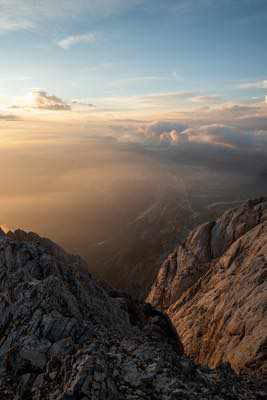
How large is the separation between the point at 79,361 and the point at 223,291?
69495 mm

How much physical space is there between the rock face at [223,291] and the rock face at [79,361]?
25.2 m

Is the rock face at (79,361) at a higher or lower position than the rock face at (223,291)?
higher

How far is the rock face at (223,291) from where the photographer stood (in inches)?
2866

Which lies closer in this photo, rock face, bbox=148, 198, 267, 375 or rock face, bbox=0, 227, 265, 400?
rock face, bbox=0, 227, 265, 400

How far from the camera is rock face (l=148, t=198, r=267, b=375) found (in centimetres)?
7280

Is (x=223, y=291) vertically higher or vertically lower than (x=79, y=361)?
lower

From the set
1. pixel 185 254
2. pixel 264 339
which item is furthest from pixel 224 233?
pixel 264 339

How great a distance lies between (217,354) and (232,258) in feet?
127

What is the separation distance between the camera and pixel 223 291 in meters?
99.0

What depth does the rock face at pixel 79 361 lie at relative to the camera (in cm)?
3366

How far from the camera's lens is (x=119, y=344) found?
41.6 metres

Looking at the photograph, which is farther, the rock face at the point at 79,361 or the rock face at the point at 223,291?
the rock face at the point at 223,291

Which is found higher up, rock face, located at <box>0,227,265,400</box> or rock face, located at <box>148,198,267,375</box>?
rock face, located at <box>0,227,265,400</box>

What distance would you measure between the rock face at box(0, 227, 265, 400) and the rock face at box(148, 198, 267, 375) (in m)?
25.2
